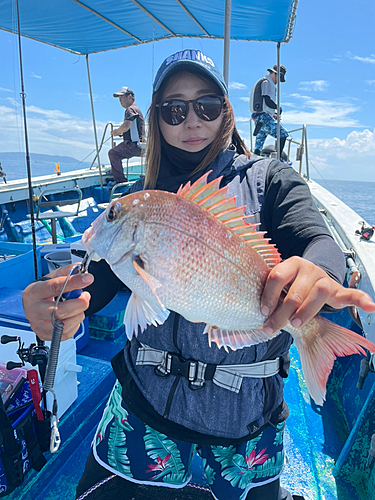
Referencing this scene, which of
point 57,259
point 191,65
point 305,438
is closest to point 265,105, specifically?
point 57,259

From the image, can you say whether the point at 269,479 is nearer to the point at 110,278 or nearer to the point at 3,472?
the point at 110,278

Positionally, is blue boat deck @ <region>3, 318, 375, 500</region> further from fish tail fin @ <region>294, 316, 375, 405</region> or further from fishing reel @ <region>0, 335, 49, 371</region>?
fish tail fin @ <region>294, 316, 375, 405</region>

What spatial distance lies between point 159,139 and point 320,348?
1253mm

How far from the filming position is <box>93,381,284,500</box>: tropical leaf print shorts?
130 cm

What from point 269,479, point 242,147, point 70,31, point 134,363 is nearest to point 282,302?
point 134,363

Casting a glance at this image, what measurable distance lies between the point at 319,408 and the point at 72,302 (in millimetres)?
2396

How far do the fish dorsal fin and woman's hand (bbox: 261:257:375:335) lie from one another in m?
0.15

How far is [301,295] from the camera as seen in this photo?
2.77ft

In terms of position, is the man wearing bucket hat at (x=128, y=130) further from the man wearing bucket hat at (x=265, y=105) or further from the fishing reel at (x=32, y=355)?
the fishing reel at (x=32, y=355)

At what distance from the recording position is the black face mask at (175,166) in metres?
1.55

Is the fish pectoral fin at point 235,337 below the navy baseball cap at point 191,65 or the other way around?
below

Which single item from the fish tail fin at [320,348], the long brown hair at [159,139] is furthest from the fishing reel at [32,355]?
the fish tail fin at [320,348]

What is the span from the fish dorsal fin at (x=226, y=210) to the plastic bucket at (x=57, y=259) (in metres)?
2.18

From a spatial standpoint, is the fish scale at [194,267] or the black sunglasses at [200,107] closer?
the fish scale at [194,267]
